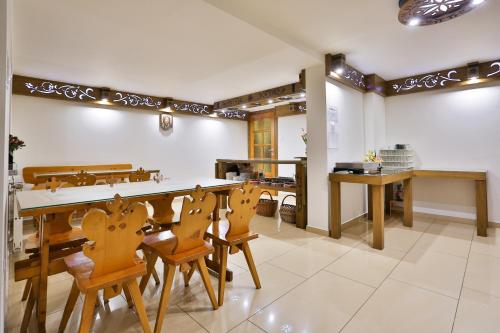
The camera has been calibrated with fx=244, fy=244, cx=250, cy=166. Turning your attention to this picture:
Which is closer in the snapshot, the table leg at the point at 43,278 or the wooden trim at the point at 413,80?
the table leg at the point at 43,278

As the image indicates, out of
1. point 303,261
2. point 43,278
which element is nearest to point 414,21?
point 303,261

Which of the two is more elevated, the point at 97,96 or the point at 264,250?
the point at 97,96

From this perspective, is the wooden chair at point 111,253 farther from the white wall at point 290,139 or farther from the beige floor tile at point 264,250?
the white wall at point 290,139

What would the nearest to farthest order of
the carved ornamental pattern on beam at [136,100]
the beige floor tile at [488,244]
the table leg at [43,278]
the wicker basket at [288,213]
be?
the table leg at [43,278] → the beige floor tile at [488,244] → the wicker basket at [288,213] → the carved ornamental pattern on beam at [136,100]

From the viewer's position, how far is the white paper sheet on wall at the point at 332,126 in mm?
3505

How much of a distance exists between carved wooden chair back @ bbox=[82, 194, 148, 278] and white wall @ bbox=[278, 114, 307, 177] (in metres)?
5.48

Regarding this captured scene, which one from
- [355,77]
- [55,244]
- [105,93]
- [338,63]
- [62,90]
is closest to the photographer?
[55,244]

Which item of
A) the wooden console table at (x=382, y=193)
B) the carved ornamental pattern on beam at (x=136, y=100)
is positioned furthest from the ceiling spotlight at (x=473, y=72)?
the carved ornamental pattern on beam at (x=136, y=100)

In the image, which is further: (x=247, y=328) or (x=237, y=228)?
(x=237, y=228)

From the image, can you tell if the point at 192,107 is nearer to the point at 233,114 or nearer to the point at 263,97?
the point at 233,114

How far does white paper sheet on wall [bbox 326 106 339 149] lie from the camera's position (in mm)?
3505

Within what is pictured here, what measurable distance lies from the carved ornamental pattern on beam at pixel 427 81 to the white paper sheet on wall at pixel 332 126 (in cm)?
171

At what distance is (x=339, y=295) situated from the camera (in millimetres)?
2080

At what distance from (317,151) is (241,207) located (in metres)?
1.97
